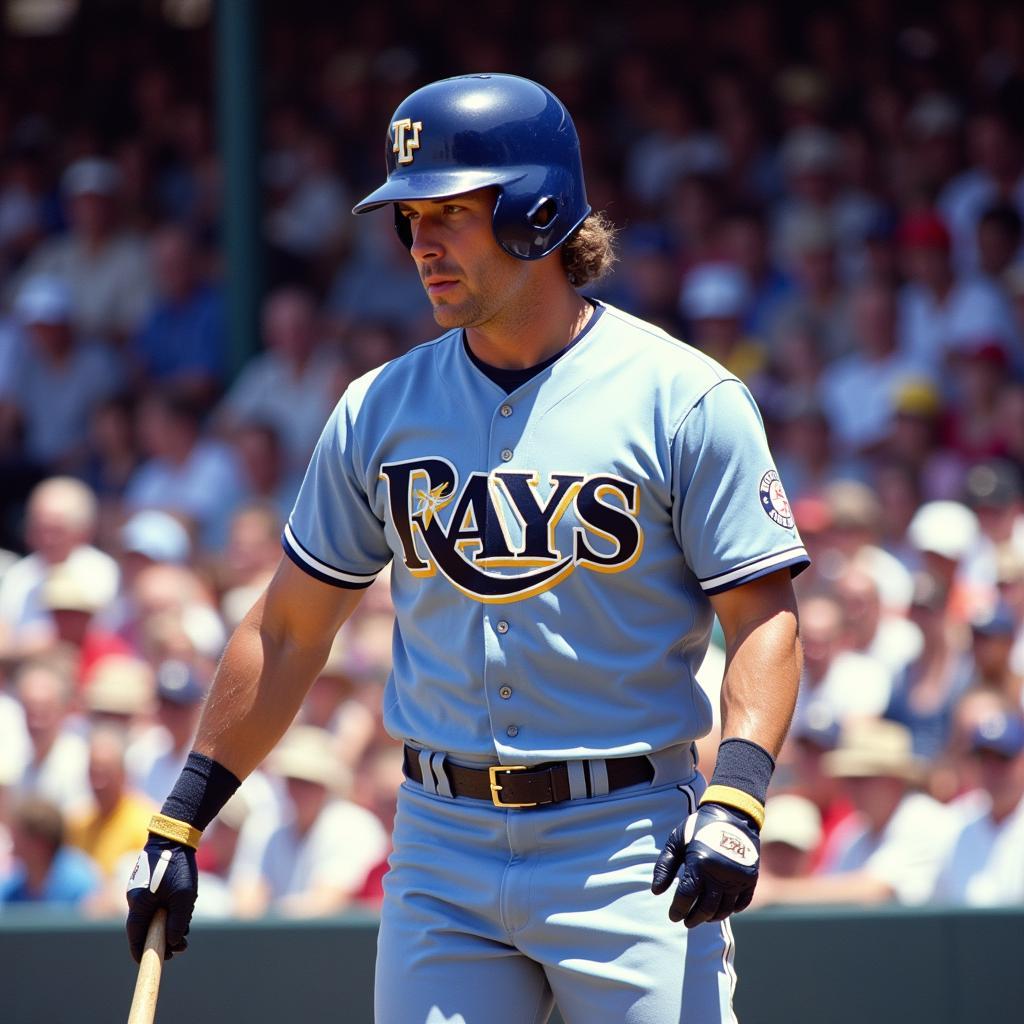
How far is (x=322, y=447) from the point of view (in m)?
3.04

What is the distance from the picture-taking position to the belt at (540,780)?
2758mm

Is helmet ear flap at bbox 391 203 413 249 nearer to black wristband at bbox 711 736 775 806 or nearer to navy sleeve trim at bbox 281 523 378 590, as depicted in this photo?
navy sleeve trim at bbox 281 523 378 590

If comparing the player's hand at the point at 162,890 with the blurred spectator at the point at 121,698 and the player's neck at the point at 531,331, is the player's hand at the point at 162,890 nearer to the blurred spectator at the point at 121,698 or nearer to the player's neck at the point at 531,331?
the player's neck at the point at 531,331

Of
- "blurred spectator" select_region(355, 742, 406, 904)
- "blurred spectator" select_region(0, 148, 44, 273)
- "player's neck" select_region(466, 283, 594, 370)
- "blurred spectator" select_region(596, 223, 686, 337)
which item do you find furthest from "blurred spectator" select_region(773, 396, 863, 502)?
"blurred spectator" select_region(0, 148, 44, 273)

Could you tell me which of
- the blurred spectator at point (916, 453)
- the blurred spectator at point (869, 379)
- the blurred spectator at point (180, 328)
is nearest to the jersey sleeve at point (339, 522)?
the blurred spectator at point (916, 453)

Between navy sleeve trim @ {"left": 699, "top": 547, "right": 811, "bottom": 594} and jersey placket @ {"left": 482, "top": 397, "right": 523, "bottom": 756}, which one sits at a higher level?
A: navy sleeve trim @ {"left": 699, "top": 547, "right": 811, "bottom": 594}

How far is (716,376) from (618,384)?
0.15 m

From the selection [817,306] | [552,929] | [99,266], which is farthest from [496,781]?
[99,266]

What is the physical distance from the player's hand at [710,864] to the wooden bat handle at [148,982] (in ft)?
Result: 2.72

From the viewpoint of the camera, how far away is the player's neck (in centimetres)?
292

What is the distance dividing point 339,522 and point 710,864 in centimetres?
89

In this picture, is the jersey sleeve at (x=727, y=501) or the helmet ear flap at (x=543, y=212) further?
the helmet ear flap at (x=543, y=212)

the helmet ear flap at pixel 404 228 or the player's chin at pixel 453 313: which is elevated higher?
the helmet ear flap at pixel 404 228

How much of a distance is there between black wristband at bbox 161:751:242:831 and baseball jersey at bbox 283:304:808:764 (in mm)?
338
